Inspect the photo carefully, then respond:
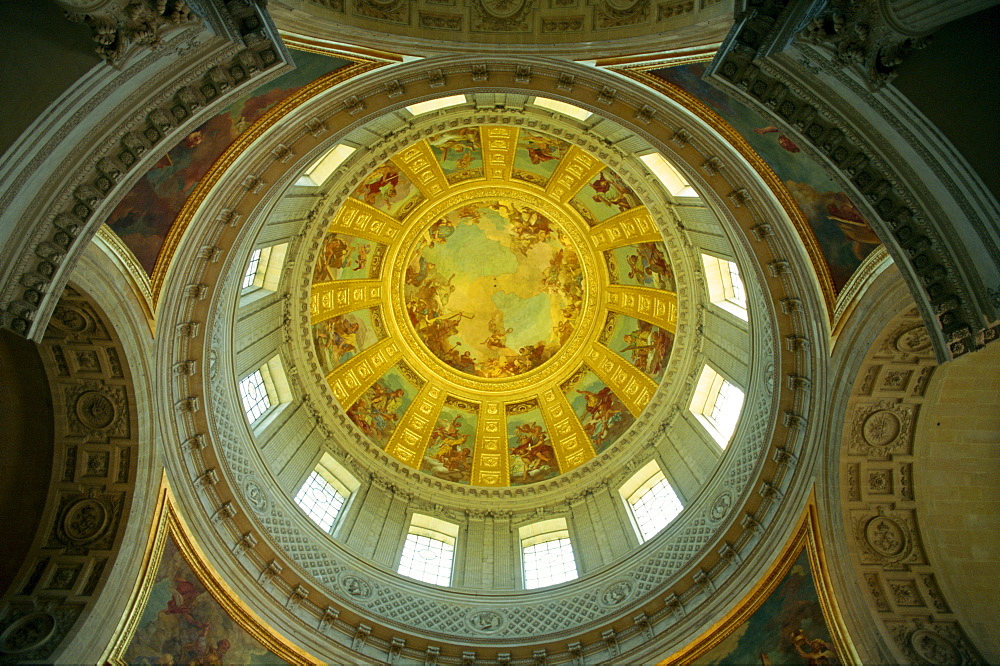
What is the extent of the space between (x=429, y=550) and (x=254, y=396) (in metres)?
7.20

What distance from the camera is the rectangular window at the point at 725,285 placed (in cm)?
1867

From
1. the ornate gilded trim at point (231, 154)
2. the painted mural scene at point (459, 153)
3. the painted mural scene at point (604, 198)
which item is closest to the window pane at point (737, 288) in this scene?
the painted mural scene at point (604, 198)

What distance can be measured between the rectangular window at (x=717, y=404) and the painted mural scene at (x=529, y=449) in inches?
245

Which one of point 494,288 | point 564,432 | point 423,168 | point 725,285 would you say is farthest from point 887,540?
point 494,288

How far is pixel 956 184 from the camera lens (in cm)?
763

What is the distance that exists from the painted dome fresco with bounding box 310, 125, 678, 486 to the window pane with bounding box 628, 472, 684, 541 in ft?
10.4

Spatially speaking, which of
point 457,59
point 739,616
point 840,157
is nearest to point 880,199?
point 840,157

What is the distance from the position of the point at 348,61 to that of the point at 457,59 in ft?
6.30

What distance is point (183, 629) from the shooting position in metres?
13.3

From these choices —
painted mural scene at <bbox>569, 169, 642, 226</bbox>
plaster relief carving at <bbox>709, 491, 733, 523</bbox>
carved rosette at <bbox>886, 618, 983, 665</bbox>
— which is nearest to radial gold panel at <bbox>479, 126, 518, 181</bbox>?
painted mural scene at <bbox>569, 169, 642, 226</bbox>

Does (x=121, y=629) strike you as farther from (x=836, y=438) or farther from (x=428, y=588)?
(x=836, y=438)

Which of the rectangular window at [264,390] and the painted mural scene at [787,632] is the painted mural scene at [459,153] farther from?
the painted mural scene at [787,632]

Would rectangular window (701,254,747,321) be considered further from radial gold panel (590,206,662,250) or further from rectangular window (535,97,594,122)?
rectangular window (535,97,594,122)

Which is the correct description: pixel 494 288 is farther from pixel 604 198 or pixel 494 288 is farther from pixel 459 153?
pixel 604 198
